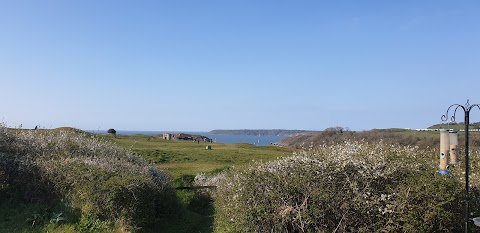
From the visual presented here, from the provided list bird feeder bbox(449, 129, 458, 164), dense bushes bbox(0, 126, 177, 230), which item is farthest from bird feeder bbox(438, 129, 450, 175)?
dense bushes bbox(0, 126, 177, 230)

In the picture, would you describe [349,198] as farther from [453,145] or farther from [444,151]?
[453,145]

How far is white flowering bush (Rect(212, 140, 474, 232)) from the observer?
7.40 metres

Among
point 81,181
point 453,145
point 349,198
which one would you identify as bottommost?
point 81,181

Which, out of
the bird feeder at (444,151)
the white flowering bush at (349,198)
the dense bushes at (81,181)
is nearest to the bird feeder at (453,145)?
the bird feeder at (444,151)

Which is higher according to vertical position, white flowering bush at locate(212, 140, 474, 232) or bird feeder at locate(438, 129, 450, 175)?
bird feeder at locate(438, 129, 450, 175)

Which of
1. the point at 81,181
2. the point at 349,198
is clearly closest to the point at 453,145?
the point at 349,198

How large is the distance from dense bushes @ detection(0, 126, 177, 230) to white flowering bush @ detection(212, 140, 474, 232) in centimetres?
367

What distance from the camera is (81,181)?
11.6m

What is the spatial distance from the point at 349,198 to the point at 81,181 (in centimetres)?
751

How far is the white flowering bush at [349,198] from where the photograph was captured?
7402 millimetres

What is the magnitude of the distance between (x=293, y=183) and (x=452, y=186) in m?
2.87

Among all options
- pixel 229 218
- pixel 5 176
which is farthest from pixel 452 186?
pixel 5 176

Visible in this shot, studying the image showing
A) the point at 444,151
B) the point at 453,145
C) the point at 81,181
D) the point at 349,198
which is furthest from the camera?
the point at 81,181

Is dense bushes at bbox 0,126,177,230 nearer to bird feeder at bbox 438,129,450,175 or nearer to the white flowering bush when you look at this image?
the white flowering bush
